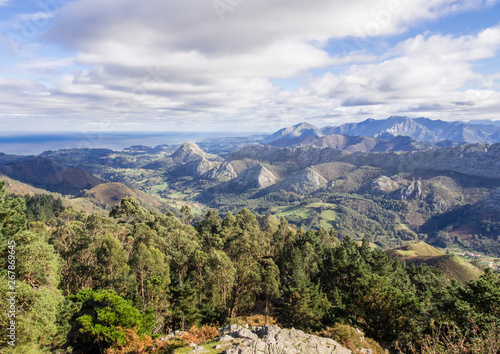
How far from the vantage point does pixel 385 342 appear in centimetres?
3562

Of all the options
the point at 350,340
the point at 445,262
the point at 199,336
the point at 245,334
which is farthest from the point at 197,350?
the point at 445,262

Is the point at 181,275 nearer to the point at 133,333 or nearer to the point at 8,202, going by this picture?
the point at 133,333

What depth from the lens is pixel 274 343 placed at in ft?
75.0

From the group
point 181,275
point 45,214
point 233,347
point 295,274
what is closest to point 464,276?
point 295,274

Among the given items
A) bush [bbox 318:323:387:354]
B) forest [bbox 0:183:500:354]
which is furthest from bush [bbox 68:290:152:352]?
bush [bbox 318:323:387:354]

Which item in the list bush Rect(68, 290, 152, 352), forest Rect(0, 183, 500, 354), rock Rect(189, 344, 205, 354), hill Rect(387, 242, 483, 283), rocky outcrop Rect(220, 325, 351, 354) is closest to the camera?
forest Rect(0, 183, 500, 354)

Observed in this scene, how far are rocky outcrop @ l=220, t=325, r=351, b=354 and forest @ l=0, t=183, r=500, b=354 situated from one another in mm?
7335

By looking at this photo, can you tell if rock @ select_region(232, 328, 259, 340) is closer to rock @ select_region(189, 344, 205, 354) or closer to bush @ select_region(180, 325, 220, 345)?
bush @ select_region(180, 325, 220, 345)

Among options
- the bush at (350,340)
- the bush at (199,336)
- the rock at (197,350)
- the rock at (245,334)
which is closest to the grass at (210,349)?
the rock at (197,350)

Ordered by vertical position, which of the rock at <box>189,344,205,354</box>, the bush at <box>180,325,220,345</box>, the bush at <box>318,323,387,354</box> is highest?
the rock at <box>189,344,205,354</box>

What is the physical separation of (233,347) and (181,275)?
110 feet

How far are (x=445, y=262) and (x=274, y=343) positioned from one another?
17062cm

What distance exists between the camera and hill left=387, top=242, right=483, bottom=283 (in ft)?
449

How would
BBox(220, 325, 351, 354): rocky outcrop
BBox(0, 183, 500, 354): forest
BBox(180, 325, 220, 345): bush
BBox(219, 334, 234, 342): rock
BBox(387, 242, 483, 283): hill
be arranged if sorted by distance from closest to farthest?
BBox(0, 183, 500, 354): forest
BBox(220, 325, 351, 354): rocky outcrop
BBox(219, 334, 234, 342): rock
BBox(180, 325, 220, 345): bush
BBox(387, 242, 483, 283): hill
